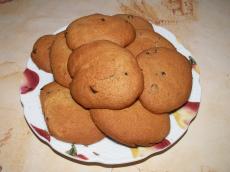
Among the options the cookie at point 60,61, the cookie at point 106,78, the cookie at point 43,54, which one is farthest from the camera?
the cookie at point 43,54

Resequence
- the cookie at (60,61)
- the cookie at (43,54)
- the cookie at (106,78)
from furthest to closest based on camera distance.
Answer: the cookie at (43,54), the cookie at (60,61), the cookie at (106,78)

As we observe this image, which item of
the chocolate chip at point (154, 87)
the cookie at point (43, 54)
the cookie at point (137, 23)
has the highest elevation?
the cookie at point (137, 23)

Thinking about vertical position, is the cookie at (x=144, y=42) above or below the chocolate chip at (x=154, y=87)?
above

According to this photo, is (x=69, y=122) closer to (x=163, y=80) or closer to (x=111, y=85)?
(x=111, y=85)

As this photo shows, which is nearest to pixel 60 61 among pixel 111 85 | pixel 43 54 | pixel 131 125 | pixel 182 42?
pixel 43 54

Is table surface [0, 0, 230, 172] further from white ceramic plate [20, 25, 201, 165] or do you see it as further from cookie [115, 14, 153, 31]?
cookie [115, 14, 153, 31]

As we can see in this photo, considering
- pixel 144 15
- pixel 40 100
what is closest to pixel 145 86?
pixel 40 100

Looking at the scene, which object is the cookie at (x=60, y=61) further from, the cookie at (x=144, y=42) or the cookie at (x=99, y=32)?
the cookie at (x=144, y=42)

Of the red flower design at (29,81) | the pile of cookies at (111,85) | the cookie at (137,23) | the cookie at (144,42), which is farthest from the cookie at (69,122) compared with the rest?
the cookie at (137,23)

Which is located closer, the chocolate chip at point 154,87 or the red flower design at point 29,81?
the chocolate chip at point 154,87
